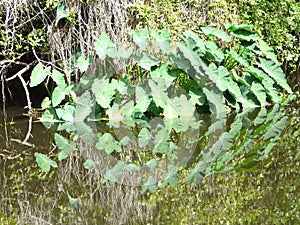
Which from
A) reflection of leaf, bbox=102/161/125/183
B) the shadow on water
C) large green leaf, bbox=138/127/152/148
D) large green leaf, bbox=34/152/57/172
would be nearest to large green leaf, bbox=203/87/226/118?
the shadow on water

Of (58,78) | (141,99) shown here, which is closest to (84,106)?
(58,78)

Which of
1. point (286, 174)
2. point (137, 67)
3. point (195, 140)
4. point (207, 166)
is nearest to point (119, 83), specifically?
point (137, 67)

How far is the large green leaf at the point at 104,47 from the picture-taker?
242 inches

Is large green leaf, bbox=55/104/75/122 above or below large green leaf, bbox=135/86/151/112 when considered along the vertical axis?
below

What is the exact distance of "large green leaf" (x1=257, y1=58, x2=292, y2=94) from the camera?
6.60m

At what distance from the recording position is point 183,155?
15.9 ft

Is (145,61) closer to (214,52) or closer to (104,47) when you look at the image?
(104,47)

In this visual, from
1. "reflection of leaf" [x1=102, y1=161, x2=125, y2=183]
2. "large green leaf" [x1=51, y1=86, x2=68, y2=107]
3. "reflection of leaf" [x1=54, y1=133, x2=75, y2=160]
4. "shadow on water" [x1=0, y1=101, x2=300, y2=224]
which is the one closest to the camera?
"shadow on water" [x1=0, y1=101, x2=300, y2=224]

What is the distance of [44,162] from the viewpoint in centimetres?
483

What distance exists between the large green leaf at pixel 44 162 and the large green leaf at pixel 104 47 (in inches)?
58.7

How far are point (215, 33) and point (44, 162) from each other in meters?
2.45

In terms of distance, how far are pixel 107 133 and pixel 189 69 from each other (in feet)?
3.81

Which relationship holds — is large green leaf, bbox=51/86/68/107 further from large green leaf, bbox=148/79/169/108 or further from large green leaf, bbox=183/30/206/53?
large green leaf, bbox=183/30/206/53

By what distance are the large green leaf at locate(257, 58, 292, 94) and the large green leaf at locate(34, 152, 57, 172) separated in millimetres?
2754
